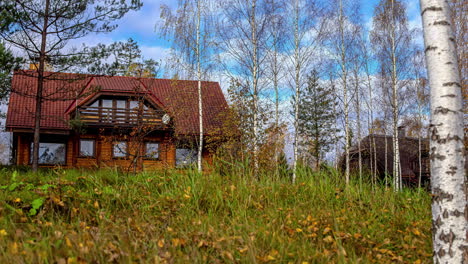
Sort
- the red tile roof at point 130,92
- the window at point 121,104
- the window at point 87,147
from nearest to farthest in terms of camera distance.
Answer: the red tile roof at point 130,92, the window at point 87,147, the window at point 121,104

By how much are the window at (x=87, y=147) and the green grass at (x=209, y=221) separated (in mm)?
15925

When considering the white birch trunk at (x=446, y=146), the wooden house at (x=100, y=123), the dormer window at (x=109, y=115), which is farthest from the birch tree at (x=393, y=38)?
the white birch trunk at (x=446, y=146)

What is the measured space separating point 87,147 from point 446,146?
71.8 feet

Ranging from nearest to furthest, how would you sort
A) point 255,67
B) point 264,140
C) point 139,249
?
1. point 139,249
2. point 264,140
3. point 255,67

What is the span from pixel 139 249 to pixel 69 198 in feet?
8.33

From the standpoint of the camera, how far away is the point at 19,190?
6.70m

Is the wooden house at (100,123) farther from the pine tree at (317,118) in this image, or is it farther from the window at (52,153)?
the pine tree at (317,118)

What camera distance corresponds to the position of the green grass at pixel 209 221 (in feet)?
12.9

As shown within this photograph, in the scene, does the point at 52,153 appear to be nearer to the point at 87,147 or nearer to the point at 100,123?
the point at 87,147

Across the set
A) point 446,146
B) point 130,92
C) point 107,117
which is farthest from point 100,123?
point 446,146

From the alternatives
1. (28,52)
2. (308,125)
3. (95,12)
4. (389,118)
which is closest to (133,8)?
(95,12)

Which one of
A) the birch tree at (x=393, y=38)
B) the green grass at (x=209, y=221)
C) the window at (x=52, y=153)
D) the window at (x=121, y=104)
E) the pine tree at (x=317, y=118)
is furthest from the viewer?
the pine tree at (x=317, y=118)

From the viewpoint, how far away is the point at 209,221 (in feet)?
16.4

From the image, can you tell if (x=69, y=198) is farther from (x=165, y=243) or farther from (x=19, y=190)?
(x=165, y=243)
